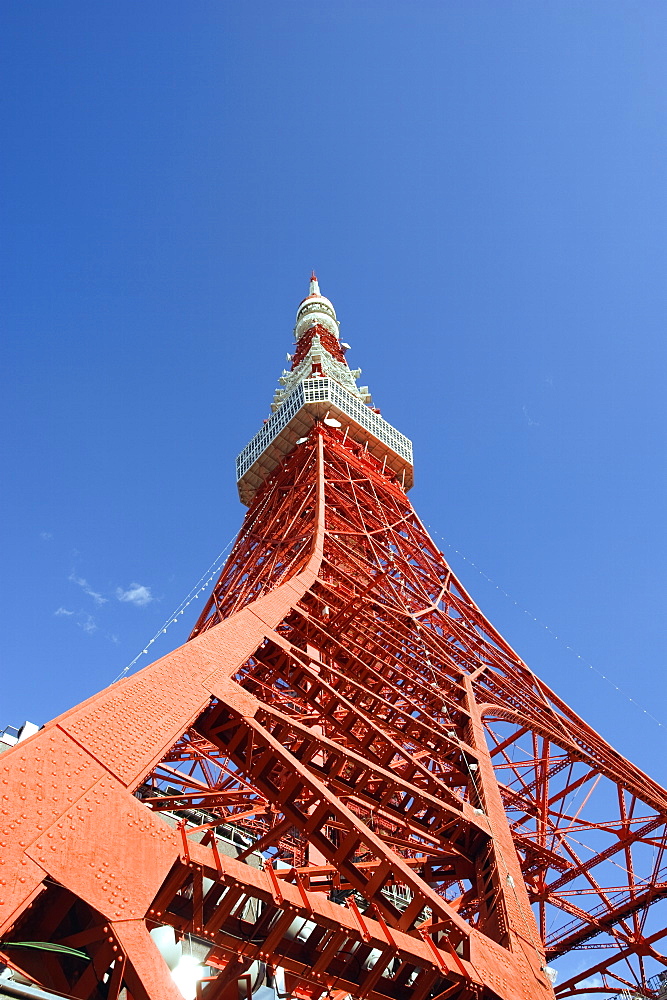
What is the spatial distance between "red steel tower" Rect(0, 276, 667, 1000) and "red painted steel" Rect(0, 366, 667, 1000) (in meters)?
0.02

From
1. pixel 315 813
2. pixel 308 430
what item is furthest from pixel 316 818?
pixel 308 430

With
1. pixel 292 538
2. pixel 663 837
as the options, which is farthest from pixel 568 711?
pixel 292 538

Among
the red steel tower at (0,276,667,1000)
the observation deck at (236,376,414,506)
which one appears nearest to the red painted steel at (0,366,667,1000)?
the red steel tower at (0,276,667,1000)

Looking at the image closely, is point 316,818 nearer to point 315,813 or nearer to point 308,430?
point 315,813

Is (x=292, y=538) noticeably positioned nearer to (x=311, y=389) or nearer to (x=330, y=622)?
(x=330, y=622)

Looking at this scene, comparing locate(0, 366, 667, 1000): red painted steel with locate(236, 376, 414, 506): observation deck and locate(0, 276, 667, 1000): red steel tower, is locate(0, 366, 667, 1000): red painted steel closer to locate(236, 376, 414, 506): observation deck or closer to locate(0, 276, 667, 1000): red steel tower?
locate(0, 276, 667, 1000): red steel tower

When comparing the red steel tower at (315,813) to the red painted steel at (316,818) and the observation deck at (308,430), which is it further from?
the observation deck at (308,430)

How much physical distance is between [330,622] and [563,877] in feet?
20.0

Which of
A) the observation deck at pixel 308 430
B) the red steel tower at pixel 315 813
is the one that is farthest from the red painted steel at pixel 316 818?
the observation deck at pixel 308 430

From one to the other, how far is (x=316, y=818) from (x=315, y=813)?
4cm

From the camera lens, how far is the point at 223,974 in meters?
5.82

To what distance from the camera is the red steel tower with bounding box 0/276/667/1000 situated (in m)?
4.63

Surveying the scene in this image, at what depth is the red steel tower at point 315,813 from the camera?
15.2ft

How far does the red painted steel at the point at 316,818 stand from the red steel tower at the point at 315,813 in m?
0.02
